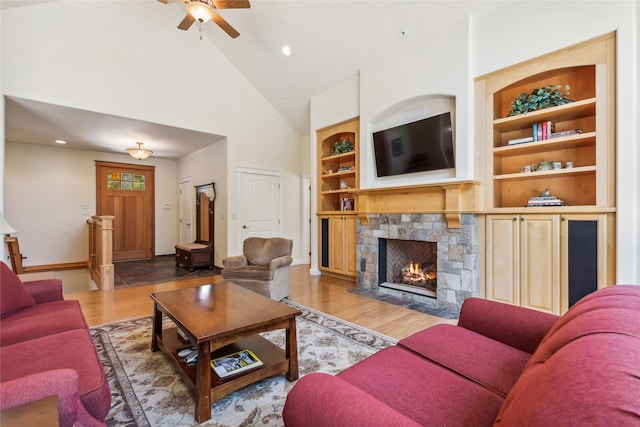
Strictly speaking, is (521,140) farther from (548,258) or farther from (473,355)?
(473,355)

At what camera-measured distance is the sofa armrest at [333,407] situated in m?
0.86

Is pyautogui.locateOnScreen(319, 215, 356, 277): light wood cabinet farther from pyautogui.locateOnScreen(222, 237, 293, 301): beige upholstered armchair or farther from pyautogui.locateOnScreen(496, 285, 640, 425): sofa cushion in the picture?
pyautogui.locateOnScreen(496, 285, 640, 425): sofa cushion

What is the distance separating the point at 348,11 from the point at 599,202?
355 cm

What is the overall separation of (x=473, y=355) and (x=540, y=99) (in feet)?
9.52

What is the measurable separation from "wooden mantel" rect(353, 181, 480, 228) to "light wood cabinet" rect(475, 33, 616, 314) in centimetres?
21

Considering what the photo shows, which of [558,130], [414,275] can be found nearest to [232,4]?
[558,130]

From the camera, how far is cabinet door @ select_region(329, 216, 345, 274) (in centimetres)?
536

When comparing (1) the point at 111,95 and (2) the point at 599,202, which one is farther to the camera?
(1) the point at 111,95

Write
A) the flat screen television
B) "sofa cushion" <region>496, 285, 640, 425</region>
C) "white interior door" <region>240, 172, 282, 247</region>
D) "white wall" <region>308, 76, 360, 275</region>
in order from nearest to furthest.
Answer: "sofa cushion" <region>496, 285, 640, 425</region>
the flat screen television
"white wall" <region>308, 76, 360, 275</region>
"white interior door" <region>240, 172, 282, 247</region>

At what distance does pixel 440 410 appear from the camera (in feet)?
3.55

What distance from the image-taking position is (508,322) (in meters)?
1.66

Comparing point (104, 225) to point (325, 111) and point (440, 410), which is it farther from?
point (440, 410)

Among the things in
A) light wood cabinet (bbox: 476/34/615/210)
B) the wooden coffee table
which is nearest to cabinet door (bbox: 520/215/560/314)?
light wood cabinet (bbox: 476/34/615/210)

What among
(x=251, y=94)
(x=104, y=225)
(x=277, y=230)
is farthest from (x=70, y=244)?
(x=251, y=94)
